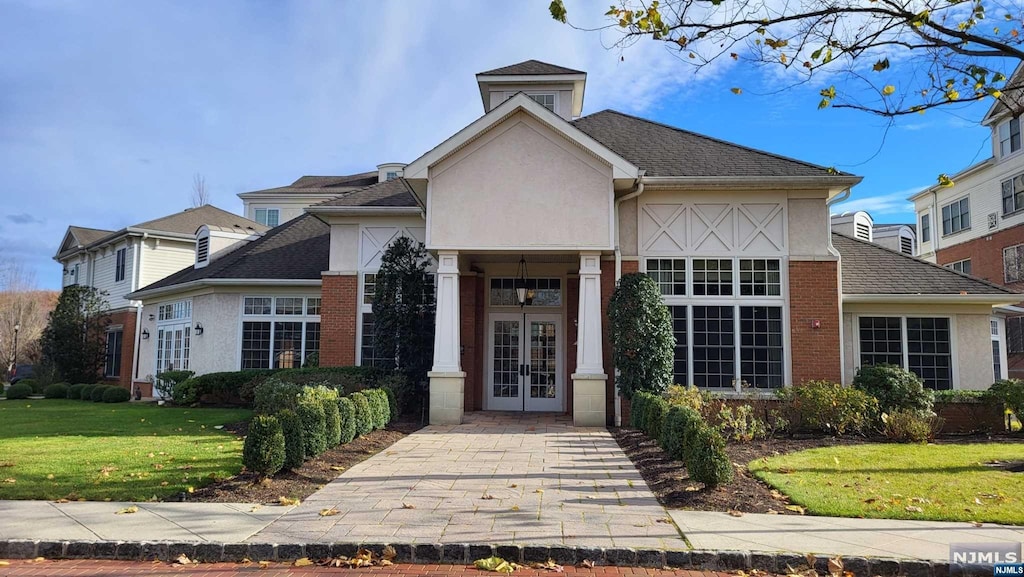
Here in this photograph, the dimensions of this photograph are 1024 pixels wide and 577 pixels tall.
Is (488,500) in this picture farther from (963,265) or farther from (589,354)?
(963,265)

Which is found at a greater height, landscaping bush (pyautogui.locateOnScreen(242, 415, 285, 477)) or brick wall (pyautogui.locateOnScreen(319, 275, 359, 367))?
brick wall (pyautogui.locateOnScreen(319, 275, 359, 367))

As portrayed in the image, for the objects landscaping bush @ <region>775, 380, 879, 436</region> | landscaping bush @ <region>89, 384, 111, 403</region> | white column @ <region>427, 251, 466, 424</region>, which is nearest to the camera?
landscaping bush @ <region>775, 380, 879, 436</region>

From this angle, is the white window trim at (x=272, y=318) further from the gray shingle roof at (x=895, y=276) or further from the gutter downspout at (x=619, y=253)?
the gray shingle roof at (x=895, y=276)

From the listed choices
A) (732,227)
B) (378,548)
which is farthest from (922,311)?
(378,548)

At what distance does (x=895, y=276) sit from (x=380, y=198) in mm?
12592

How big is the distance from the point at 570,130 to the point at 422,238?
16.6 feet

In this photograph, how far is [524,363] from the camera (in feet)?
56.1

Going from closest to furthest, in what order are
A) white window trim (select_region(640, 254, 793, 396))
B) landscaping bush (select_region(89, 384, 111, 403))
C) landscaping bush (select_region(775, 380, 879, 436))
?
landscaping bush (select_region(775, 380, 879, 436))
white window trim (select_region(640, 254, 793, 396))
landscaping bush (select_region(89, 384, 111, 403))

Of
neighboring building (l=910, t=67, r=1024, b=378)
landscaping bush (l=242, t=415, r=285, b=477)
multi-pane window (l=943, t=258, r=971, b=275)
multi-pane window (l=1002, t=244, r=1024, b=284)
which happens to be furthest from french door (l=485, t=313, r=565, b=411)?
multi-pane window (l=943, t=258, r=971, b=275)

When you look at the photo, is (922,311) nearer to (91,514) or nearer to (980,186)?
(91,514)

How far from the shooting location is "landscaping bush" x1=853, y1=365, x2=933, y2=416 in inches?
519

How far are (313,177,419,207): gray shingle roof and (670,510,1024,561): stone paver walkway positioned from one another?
1215 centimetres

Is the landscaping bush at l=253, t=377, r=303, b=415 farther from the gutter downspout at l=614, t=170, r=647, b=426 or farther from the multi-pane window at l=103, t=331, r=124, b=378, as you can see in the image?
the multi-pane window at l=103, t=331, r=124, b=378

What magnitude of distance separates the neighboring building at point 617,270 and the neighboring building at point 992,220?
15.0 meters
